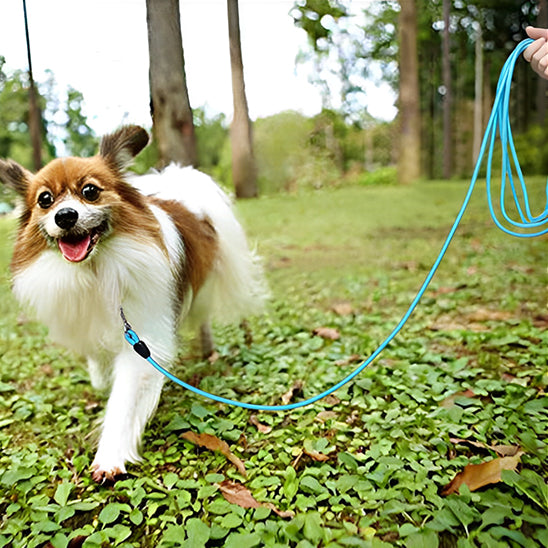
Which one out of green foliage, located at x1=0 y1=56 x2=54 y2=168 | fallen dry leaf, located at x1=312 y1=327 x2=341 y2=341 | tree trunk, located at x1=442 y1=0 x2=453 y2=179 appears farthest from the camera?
tree trunk, located at x1=442 y1=0 x2=453 y2=179

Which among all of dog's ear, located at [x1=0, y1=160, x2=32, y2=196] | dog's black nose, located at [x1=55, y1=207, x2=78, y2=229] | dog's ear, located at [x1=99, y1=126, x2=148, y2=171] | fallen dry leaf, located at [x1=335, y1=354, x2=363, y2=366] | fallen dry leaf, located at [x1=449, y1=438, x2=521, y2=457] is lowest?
fallen dry leaf, located at [x1=449, y1=438, x2=521, y2=457]

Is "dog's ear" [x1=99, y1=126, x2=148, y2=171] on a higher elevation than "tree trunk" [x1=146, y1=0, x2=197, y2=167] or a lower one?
lower

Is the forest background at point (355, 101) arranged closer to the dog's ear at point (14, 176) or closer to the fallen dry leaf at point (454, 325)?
the dog's ear at point (14, 176)

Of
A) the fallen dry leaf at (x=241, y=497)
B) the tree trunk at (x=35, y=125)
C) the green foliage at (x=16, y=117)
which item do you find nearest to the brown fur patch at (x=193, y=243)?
the fallen dry leaf at (x=241, y=497)

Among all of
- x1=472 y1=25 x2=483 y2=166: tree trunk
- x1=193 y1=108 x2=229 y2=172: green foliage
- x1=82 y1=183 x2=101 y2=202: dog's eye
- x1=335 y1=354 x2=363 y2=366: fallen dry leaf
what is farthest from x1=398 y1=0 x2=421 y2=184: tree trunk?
x1=82 y1=183 x2=101 y2=202: dog's eye

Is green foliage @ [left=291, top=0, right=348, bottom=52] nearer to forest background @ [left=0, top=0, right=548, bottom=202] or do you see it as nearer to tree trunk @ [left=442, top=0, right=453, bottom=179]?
forest background @ [left=0, top=0, right=548, bottom=202]

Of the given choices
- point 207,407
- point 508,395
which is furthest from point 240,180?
point 508,395

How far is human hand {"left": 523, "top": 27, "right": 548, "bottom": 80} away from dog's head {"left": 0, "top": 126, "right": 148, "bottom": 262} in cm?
134

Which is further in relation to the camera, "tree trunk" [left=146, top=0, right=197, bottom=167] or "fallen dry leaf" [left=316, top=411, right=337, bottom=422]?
"tree trunk" [left=146, top=0, right=197, bottom=167]

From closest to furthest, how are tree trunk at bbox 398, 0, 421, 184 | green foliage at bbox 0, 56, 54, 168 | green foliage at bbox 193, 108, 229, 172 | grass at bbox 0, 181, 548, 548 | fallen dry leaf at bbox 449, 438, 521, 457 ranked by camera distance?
1. grass at bbox 0, 181, 548, 548
2. fallen dry leaf at bbox 449, 438, 521, 457
3. green foliage at bbox 0, 56, 54, 168
4. green foliage at bbox 193, 108, 229, 172
5. tree trunk at bbox 398, 0, 421, 184

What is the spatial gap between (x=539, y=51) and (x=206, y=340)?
205cm

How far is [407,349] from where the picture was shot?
102 inches

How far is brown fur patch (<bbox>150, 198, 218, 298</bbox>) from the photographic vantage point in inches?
86.9

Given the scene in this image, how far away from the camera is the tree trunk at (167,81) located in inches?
111
